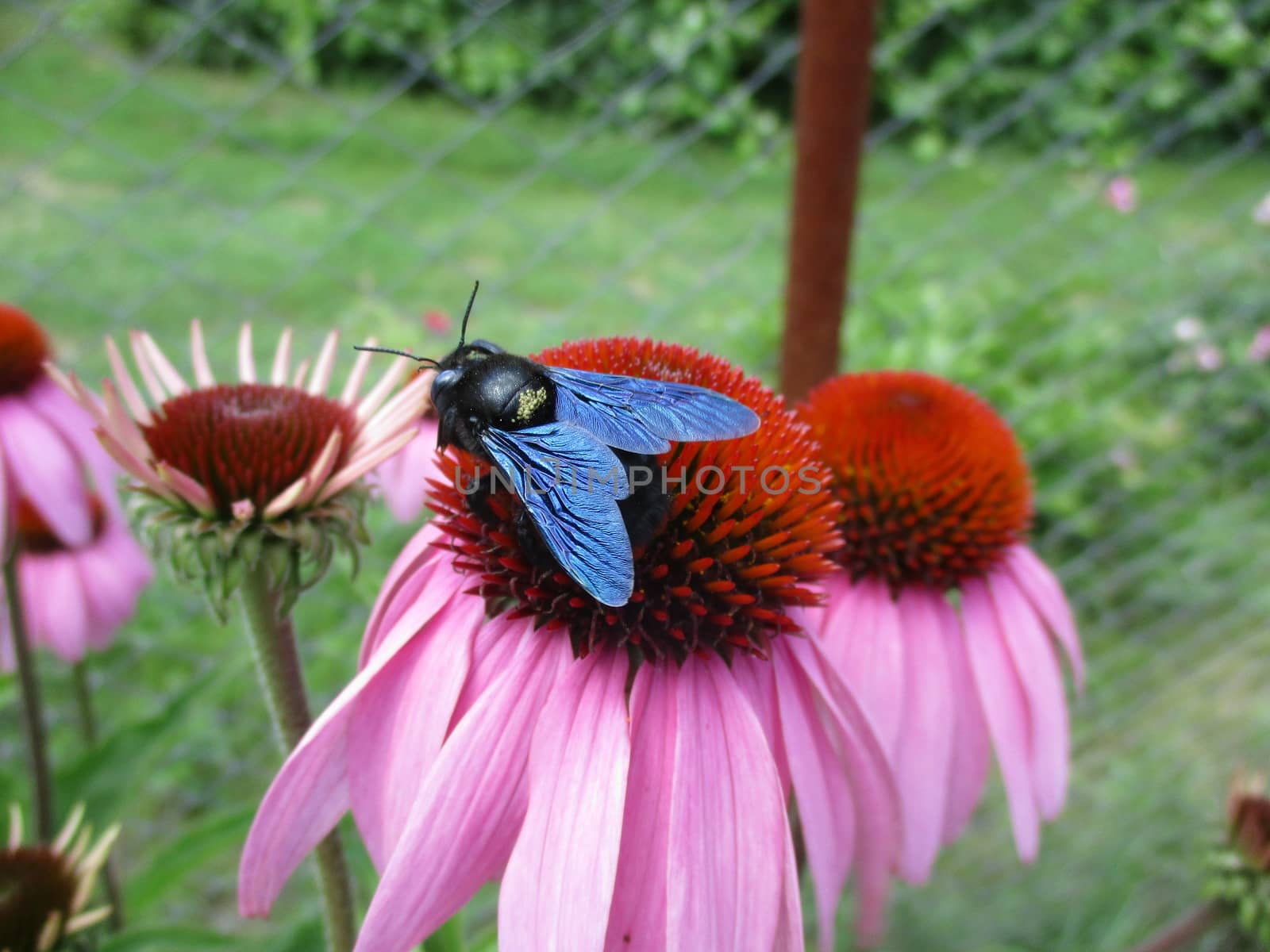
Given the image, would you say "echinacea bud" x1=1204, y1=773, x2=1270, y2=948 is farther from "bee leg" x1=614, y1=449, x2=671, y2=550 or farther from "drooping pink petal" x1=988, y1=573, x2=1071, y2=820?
"bee leg" x1=614, y1=449, x2=671, y2=550

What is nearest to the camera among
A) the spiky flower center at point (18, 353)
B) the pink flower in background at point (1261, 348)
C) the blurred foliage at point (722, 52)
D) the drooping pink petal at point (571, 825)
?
the drooping pink petal at point (571, 825)

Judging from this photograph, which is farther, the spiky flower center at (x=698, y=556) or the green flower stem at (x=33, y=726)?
the green flower stem at (x=33, y=726)

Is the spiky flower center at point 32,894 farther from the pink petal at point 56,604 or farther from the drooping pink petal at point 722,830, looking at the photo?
the drooping pink petal at point 722,830

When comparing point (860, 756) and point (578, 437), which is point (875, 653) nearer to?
point (860, 756)

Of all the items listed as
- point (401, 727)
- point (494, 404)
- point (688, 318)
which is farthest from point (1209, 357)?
point (401, 727)

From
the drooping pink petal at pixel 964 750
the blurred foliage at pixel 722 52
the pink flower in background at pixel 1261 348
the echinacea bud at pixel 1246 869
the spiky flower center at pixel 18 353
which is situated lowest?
the echinacea bud at pixel 1246 869

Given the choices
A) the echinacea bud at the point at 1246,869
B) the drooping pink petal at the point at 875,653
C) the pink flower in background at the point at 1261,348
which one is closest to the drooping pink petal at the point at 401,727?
the drooping pink petal at the point at 875,653

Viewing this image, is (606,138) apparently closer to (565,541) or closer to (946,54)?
(946,54)

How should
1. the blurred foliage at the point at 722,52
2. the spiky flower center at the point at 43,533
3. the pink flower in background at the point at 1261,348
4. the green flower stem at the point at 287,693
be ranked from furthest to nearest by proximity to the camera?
1. the pink flower in background at the point at 1261,348
2. the blurred foliage at the point at 722,52
3. the spiky flower center at the point at 43,533
4. the green flower stem at the point at 287,693
